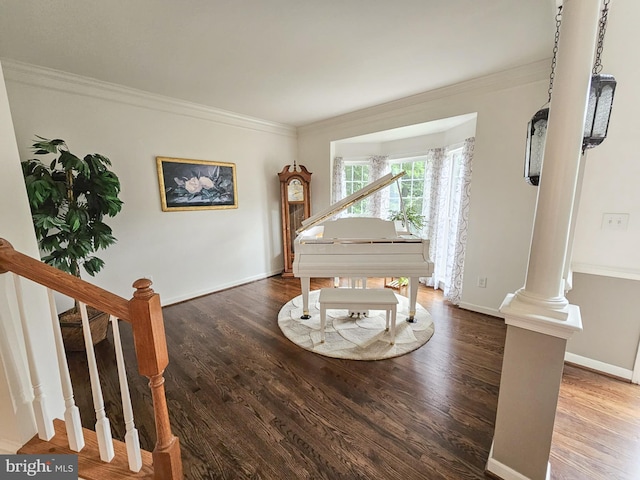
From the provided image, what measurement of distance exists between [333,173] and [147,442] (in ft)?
13.4

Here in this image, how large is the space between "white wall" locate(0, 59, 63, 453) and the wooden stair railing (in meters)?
0.24

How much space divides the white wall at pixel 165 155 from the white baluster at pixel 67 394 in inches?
87.7

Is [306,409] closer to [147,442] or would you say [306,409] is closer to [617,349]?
[147,442]

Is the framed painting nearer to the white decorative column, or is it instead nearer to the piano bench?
the piano bench

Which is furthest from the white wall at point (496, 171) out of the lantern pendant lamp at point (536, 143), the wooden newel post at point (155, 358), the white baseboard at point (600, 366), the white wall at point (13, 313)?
the white wall at point (13, 313)

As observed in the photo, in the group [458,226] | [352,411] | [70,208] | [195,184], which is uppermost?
[195,184]

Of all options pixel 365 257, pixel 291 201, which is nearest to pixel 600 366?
pixel 365 257

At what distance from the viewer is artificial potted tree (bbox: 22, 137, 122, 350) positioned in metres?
1.99

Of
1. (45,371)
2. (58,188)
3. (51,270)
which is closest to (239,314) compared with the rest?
(45,371)

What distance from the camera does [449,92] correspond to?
2.98m

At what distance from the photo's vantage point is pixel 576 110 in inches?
42.1

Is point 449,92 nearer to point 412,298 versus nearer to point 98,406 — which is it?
point 412,298

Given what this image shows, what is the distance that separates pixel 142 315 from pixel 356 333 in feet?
6.88

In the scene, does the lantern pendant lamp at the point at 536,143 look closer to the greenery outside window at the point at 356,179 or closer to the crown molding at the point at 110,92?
the greenery outside window at the point at 356,179
